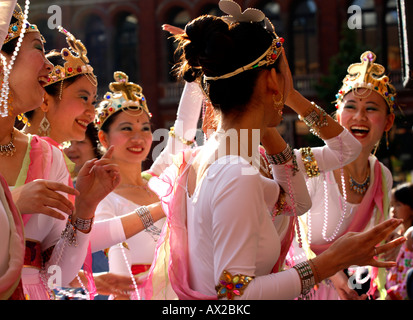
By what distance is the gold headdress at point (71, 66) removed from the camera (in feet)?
9.71

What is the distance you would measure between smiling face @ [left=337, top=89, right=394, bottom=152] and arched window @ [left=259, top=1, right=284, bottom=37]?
12.8m

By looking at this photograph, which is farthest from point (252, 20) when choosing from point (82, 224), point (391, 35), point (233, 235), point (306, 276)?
point (391, 35)

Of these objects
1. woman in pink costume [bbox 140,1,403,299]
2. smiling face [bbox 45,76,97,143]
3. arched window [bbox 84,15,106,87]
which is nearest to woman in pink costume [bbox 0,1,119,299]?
woman in pink costume [bbox 140,1,403,299]

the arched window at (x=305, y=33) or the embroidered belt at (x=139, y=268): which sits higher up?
the arched window at (x=305, y=33)

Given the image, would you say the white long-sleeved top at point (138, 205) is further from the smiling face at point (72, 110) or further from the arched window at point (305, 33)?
the arched window at point (305, 33)

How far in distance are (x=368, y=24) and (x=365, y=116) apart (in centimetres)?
1369

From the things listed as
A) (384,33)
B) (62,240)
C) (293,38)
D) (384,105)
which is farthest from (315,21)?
(62,240)

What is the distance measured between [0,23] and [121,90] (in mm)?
2102

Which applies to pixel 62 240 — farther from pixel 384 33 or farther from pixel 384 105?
pixel 384 33

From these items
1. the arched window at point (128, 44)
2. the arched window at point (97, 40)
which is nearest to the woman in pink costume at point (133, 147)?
the arched window at point (97, 40)

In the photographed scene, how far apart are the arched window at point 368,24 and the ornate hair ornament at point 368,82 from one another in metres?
12.8

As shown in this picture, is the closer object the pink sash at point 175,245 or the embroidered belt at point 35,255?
the pink sash at point 175,245

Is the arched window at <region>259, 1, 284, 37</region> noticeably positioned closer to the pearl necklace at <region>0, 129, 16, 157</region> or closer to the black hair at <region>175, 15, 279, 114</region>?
the pearl necklace at <region>0, 129, 16, 157</region>

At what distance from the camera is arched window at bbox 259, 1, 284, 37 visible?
641 inches
